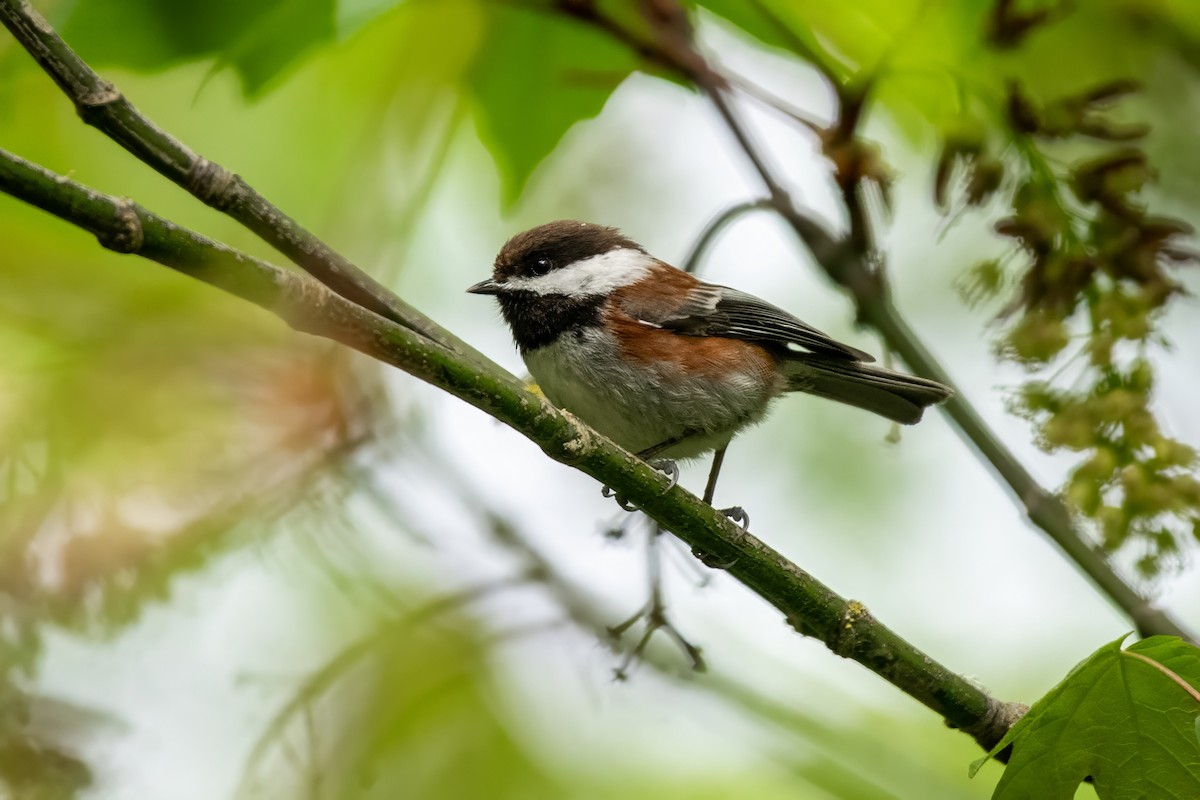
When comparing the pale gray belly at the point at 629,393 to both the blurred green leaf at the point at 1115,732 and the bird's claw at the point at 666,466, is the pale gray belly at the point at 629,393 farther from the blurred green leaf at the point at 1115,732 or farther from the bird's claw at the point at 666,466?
the blurred green leaf at the point at 1115,732

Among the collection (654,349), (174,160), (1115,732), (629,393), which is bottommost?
(1115,732)

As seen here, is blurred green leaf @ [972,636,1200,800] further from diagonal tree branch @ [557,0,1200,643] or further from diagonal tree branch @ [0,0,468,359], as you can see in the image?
diagonal tree branch @ [0,0,468,359]

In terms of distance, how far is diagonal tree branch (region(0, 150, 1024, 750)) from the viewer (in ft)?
4.78

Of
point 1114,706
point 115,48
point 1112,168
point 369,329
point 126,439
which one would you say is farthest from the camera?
point 126,439

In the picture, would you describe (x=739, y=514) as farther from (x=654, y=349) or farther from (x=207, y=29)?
(x=207, y=29)

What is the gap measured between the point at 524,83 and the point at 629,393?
1.00 meters

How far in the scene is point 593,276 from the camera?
12.4ft

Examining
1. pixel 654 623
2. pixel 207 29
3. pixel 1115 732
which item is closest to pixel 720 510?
pixel 654 623

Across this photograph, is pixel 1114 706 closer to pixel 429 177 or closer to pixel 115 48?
pixel 429 177

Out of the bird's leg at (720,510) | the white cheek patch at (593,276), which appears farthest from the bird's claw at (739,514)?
the white cheek patch at (593,276)

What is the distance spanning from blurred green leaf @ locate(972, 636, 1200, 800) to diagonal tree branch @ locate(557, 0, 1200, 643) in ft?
2.33

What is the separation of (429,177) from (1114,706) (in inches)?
75.5

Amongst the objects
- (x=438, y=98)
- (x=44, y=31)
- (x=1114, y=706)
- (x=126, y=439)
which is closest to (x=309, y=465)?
(x=126, y=439)

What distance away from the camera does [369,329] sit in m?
1.66
